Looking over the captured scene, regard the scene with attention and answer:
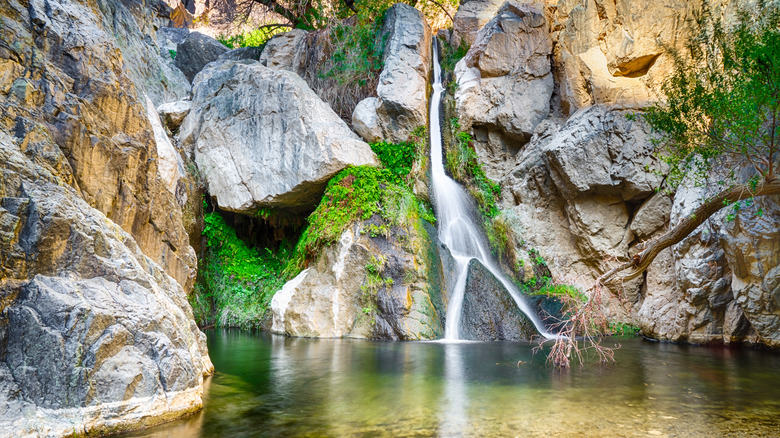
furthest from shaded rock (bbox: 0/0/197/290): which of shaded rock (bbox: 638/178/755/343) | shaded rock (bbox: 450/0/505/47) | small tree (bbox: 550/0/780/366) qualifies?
shaded rock (bbox: 450/0/505/47)

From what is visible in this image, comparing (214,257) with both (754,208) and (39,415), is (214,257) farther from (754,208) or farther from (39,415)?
(754,208)

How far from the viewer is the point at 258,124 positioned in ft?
45.5

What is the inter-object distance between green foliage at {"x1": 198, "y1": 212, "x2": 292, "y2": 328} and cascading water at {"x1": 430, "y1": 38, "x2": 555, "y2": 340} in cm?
434

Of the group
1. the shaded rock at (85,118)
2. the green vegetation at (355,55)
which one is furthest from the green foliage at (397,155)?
the shaded rock at (85,118)

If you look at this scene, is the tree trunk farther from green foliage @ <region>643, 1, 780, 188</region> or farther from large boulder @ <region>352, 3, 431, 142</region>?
large boulder @ <region>352, 3, 431, 142</region>

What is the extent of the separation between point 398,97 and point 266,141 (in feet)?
12.3

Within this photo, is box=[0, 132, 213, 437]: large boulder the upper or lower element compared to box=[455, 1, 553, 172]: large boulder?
lower

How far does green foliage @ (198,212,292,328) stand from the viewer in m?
13.4

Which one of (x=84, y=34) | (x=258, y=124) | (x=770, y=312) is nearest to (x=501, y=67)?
(x=258, y=124)

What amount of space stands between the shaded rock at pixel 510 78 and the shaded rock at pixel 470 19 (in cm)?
187

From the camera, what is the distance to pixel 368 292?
36.7 feet

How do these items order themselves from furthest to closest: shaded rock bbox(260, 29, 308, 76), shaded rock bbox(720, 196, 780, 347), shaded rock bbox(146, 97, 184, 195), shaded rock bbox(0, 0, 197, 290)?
1. shaded rock bbox(260, 29, 308, 76)
2. shaded rock bbox(146, 97, 184, 195)
3. shaded rock bbox(720, 196, 780, 347)
4. shaded rock bbox(0, 0, 197, 290)

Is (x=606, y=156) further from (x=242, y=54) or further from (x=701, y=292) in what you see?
(x=242, y=54)

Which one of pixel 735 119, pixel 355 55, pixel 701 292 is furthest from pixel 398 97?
pixel 701 292
